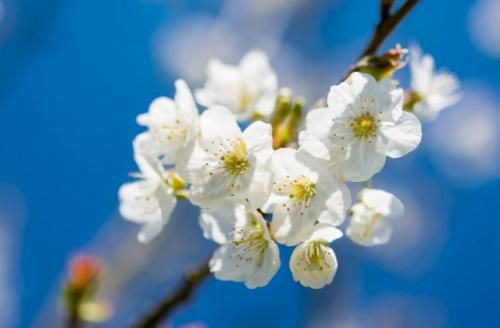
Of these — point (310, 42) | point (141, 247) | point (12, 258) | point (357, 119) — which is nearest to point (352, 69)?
point (357, 119)

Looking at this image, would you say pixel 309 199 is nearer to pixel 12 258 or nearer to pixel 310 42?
pixel 310 42

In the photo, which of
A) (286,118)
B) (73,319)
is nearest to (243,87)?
(286,118)

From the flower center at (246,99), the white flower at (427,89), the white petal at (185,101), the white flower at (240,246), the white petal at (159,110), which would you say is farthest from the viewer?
the flower center at (246,99)

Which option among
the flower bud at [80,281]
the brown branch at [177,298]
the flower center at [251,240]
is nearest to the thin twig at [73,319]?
the flower bud at [80,281]

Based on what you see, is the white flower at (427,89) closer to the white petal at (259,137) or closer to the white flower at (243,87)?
the white flower at (243,87)

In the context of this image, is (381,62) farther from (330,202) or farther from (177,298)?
(177,298)
